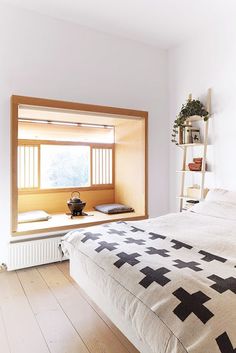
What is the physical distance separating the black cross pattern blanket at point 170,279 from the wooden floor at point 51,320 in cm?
44

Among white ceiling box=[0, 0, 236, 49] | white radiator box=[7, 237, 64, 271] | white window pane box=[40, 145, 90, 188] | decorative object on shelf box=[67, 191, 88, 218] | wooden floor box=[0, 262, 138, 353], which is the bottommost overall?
wooden floor box=[0, 262, 138, 353]

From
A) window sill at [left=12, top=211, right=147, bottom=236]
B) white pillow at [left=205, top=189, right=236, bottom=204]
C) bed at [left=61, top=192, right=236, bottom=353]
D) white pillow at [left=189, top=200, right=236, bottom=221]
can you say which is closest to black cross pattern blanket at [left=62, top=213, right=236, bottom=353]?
bed at [left=61, top=192, right=236, bottom=353]

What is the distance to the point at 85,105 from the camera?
318 cm

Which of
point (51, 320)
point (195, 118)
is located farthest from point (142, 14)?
point (51, 320)

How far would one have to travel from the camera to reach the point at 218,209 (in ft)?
8.21

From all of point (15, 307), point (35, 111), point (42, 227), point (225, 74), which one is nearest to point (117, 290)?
point (15, 307)

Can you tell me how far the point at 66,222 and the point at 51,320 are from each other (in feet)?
4.39

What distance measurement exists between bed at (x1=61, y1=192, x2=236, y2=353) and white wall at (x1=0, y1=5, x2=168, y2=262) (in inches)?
60.5

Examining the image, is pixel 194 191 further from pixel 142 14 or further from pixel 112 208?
pixel 142 14

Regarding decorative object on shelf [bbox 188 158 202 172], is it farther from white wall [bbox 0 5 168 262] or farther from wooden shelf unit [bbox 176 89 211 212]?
white wall [bbox 0 5 168 262]

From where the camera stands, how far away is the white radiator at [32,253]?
277cm

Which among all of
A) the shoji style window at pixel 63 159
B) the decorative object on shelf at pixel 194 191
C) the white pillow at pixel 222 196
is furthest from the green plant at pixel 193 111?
the shoji style window at pixel 63 159

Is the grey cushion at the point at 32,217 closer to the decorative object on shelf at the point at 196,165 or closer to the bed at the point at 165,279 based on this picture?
the bed at the point at 165,279

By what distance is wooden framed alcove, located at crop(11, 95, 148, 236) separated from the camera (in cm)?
278
